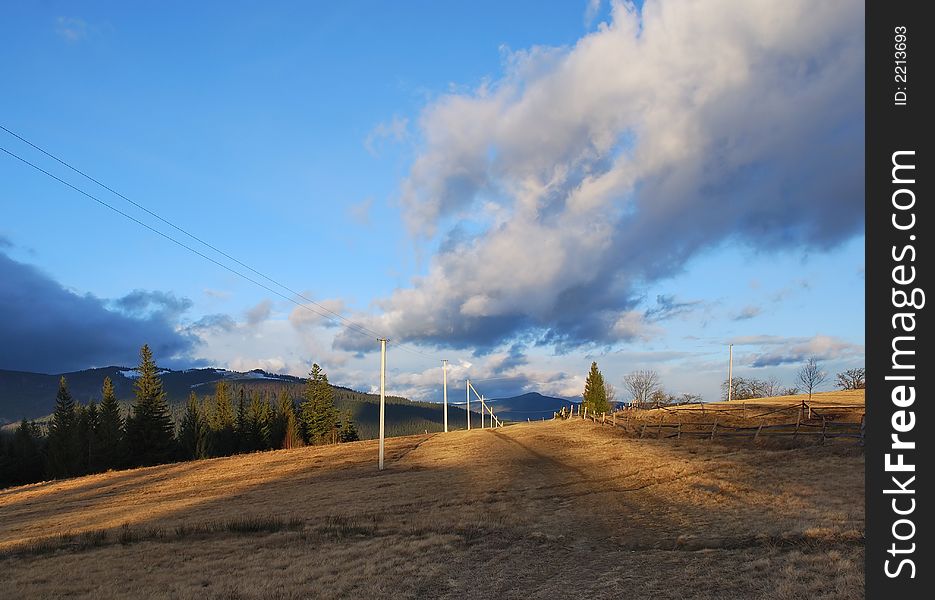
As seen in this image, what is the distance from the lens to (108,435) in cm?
8506

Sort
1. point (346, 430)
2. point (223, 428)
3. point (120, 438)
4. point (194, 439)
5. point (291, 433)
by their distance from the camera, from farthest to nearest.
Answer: point (346, 430) → point (291, 433) → point (223, 428) → point (194, 439) → point (120, 438)

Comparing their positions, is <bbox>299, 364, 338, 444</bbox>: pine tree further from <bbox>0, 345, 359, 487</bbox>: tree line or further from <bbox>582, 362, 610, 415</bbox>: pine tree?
<bbox>582, 362, 610, 415</bbox>: pine tree

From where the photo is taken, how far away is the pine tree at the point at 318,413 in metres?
111

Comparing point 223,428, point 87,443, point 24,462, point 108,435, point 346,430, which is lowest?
point 346,430

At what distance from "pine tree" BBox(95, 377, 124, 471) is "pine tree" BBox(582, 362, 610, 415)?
8168 centimetres

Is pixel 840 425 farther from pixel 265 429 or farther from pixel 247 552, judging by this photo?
pixel 265 429

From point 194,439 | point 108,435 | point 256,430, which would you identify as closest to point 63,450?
point 108,435

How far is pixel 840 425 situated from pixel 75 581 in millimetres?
42026

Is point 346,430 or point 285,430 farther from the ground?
point 285,430

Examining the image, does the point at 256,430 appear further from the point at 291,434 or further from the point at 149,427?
the point at 149,427

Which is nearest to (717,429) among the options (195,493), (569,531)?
(569,531)

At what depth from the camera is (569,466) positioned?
40.0 m

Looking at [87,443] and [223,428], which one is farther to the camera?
[223,428]

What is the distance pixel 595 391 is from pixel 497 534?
9515 centimetres
